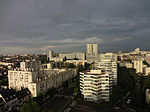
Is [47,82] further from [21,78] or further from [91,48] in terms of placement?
[91,48]

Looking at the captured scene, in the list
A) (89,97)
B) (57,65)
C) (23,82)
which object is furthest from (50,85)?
(57,65)

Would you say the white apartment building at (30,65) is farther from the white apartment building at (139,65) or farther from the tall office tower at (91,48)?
the tall office tower at (91,48)

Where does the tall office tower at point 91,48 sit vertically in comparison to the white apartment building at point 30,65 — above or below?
above

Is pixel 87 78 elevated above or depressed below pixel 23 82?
above

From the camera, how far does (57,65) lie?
47.7 m

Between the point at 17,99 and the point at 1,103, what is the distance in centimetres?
233

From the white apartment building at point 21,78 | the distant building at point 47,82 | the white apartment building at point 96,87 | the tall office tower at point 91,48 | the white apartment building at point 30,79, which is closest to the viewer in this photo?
the white apartment building at point 96,87

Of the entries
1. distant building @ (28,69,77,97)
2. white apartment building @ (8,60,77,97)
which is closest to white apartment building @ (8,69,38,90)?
white apartment building @ (8,60,77,97)

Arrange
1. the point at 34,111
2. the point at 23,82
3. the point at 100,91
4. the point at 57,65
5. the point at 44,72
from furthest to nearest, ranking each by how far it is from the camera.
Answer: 1. the point at 57,65
2. the point at 44,72
3. the point at 23,82
4. the point at 100,91
5. the point at 34,111

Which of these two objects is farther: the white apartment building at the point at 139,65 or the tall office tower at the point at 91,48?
the tall office tower at the point at 91,48

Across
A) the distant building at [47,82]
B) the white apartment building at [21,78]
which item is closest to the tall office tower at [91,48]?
the distant building at [47,82]

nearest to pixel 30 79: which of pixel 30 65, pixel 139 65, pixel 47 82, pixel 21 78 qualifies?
pixel 21 78

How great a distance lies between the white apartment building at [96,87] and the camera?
1706 cm

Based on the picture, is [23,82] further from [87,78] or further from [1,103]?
[87,78]
